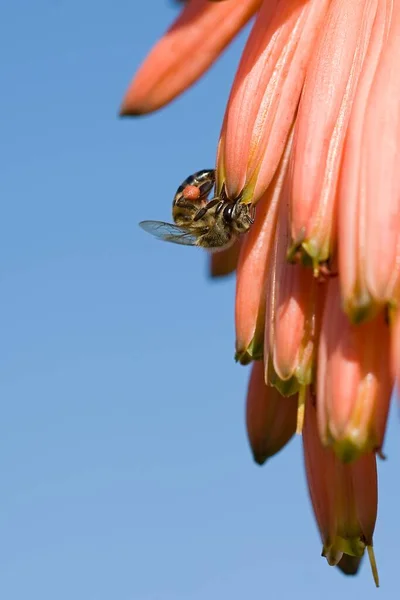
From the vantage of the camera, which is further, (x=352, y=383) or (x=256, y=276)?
(x=256, y=276)

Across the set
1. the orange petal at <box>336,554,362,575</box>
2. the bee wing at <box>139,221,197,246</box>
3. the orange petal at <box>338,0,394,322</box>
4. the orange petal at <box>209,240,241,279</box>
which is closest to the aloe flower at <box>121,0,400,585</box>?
the orange petal at <box>338,0,394,322</box>

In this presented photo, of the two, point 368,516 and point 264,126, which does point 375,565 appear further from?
point 264,126

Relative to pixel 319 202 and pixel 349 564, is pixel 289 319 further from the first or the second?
pixel 349 564

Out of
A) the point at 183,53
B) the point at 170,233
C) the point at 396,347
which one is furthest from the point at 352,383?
the point at 170,233

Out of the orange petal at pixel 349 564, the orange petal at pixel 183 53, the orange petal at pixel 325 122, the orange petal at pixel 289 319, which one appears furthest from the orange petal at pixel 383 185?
the orange petal at pixel 349 564

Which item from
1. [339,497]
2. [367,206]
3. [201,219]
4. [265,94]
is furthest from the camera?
[201,219]

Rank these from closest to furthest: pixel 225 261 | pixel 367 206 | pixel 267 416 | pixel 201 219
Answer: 1. pixel 367 206
2. pixel 267 416
3. pixel 201 219
4. pixel 225 261

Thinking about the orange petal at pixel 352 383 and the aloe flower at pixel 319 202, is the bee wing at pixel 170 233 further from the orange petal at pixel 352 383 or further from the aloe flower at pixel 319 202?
the orange petal at pixel 352 383

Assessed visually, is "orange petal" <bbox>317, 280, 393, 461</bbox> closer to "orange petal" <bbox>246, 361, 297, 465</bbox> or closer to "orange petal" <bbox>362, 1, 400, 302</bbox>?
"orange petal" <bbox>362, 1, 400, 302</bbox>

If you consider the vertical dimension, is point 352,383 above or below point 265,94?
below
